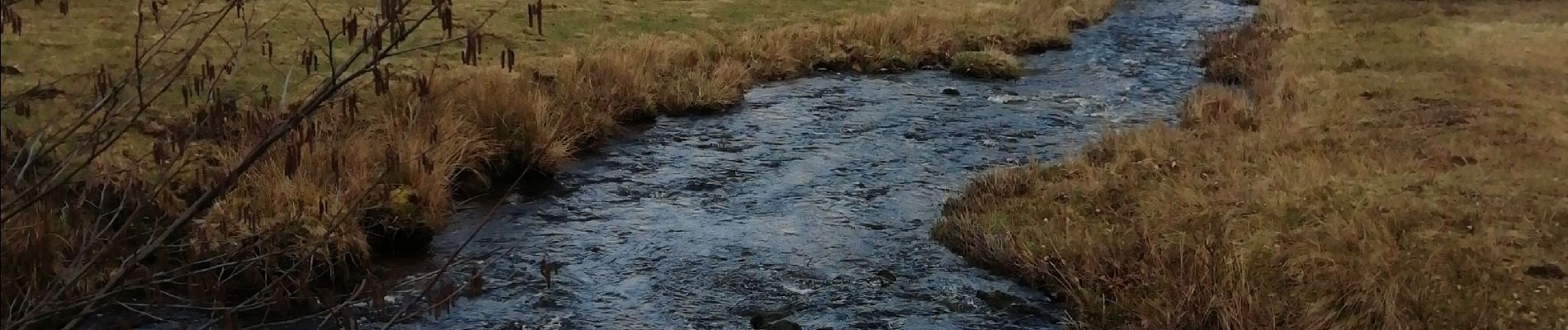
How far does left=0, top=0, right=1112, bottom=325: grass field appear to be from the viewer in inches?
246

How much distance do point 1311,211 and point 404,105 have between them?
829cm

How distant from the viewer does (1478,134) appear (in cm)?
1106

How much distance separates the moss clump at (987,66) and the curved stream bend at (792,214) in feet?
1.97

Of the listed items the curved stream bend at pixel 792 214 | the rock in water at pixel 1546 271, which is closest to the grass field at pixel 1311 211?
the rock in water at pixel 1546 271

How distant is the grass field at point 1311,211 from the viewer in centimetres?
679

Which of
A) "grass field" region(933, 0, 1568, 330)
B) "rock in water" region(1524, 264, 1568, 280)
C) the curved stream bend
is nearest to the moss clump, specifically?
the curved stream bend

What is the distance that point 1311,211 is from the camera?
28.5 feet

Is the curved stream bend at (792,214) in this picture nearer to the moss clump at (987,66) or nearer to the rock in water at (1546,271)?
the moss clump at (987,66)

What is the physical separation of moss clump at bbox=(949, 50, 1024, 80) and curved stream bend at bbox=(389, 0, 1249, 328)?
601 mm

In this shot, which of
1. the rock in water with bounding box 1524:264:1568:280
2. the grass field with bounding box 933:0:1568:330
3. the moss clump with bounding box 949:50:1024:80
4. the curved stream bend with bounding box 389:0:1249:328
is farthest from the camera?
the moss clump with bounding box 949:50:1024:80

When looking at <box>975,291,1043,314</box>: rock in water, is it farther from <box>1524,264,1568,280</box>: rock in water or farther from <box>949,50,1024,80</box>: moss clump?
<box>949,50,1024,80</box>: moss clump

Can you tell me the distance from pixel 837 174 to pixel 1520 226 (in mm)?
5586

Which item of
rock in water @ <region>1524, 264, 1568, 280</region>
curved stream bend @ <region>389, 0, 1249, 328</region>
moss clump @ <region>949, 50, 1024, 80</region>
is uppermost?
rock in water @ <region>1524, 264, 1568, 280</region>

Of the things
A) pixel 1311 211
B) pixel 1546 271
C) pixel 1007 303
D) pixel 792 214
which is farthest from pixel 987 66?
pixel 1546 271
